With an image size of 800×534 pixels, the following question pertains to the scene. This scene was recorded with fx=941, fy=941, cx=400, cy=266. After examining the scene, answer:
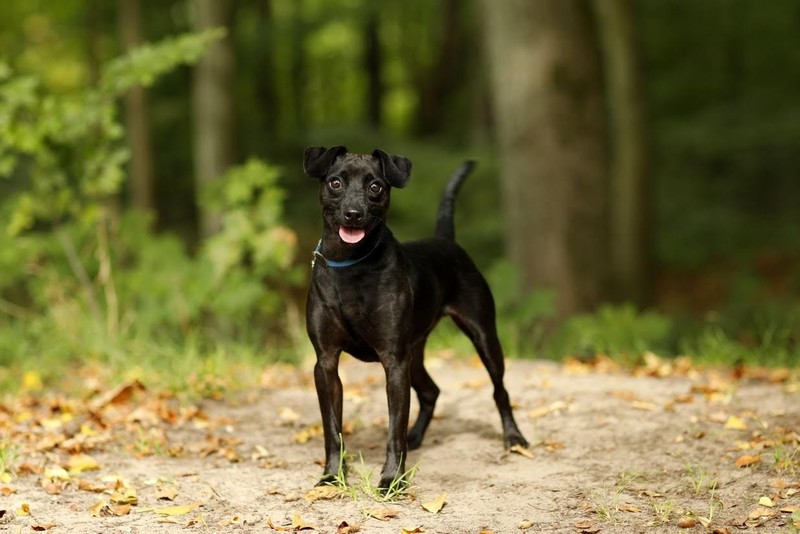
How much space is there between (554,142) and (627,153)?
13.2ft

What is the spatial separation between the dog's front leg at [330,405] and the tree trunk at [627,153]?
27.5 ft

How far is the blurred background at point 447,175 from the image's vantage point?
8.06 metres

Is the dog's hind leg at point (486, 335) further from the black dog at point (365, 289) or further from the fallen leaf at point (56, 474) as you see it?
the fallen leaf at point (56, 474)

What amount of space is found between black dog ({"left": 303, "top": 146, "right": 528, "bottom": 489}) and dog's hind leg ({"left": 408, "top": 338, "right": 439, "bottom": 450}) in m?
0.54

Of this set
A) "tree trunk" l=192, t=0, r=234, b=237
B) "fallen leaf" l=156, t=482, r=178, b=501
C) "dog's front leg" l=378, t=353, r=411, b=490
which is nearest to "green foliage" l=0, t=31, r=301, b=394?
"tree trunk" l=192, t=0, r=234, b=237

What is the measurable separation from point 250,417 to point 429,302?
187cm

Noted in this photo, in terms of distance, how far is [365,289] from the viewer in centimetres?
441

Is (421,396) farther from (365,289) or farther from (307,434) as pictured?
(365,289)

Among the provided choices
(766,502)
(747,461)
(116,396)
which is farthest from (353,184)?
(116,396)

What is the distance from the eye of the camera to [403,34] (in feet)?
104

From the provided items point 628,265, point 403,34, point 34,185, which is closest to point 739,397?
point 34,185

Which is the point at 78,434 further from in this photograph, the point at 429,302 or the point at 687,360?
the point at 687,360

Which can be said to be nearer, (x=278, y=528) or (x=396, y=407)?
(x=278, y=528)

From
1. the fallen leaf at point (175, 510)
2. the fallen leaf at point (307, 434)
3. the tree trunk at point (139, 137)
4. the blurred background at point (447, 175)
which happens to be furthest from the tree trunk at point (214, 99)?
the fallen leaf at point (175, 510)
